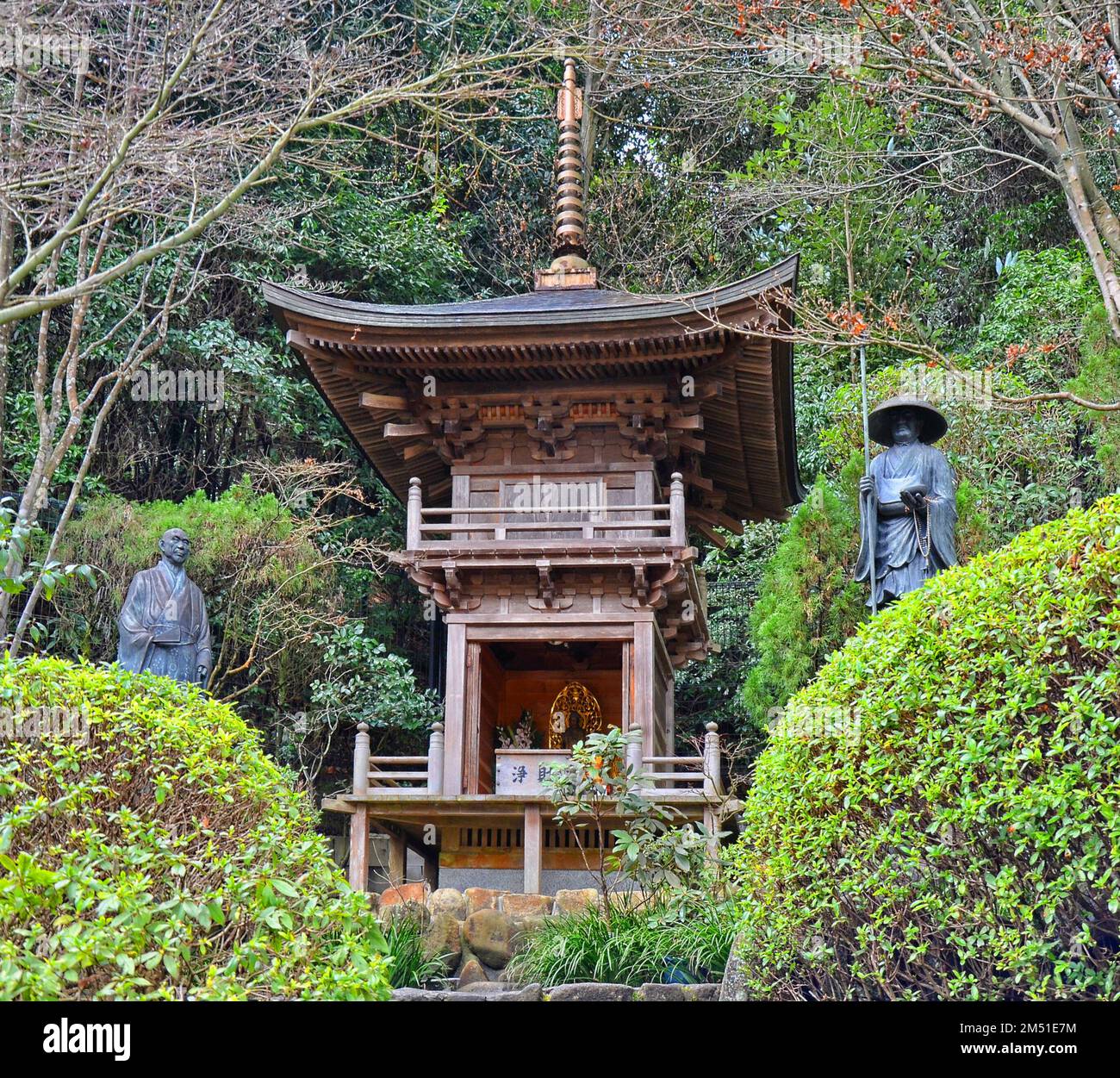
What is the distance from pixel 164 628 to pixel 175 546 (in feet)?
3.08

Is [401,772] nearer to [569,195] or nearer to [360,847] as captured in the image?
[360,847]

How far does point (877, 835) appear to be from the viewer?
524 cm

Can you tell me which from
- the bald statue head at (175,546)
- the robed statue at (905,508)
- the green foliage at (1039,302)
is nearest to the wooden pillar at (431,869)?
the bald statue head at (175,546)

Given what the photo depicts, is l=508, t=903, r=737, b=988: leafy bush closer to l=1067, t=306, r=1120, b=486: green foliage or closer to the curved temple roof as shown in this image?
the curved temple roof

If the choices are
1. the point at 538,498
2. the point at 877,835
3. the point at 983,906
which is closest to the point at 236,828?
the point at 877,835

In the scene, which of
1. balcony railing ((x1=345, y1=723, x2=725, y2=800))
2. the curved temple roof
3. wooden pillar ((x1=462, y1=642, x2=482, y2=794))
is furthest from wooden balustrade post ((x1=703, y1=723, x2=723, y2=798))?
the curved temple roof

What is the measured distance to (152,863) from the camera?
4516mm

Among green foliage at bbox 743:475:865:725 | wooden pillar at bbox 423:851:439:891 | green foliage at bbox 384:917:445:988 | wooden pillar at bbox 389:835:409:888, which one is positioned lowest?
green foliage at bbox 384:917:445:988

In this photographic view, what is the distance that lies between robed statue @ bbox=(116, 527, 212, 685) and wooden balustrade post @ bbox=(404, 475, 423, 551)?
2.41 meters

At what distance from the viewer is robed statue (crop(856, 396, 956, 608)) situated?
34.6ft

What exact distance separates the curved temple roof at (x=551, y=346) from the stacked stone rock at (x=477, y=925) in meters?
5.49

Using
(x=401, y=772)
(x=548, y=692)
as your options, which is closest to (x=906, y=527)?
(x=401, y=772)

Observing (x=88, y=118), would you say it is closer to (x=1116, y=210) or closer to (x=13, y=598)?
(x=13, y=598)

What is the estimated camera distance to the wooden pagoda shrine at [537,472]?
1270cm
